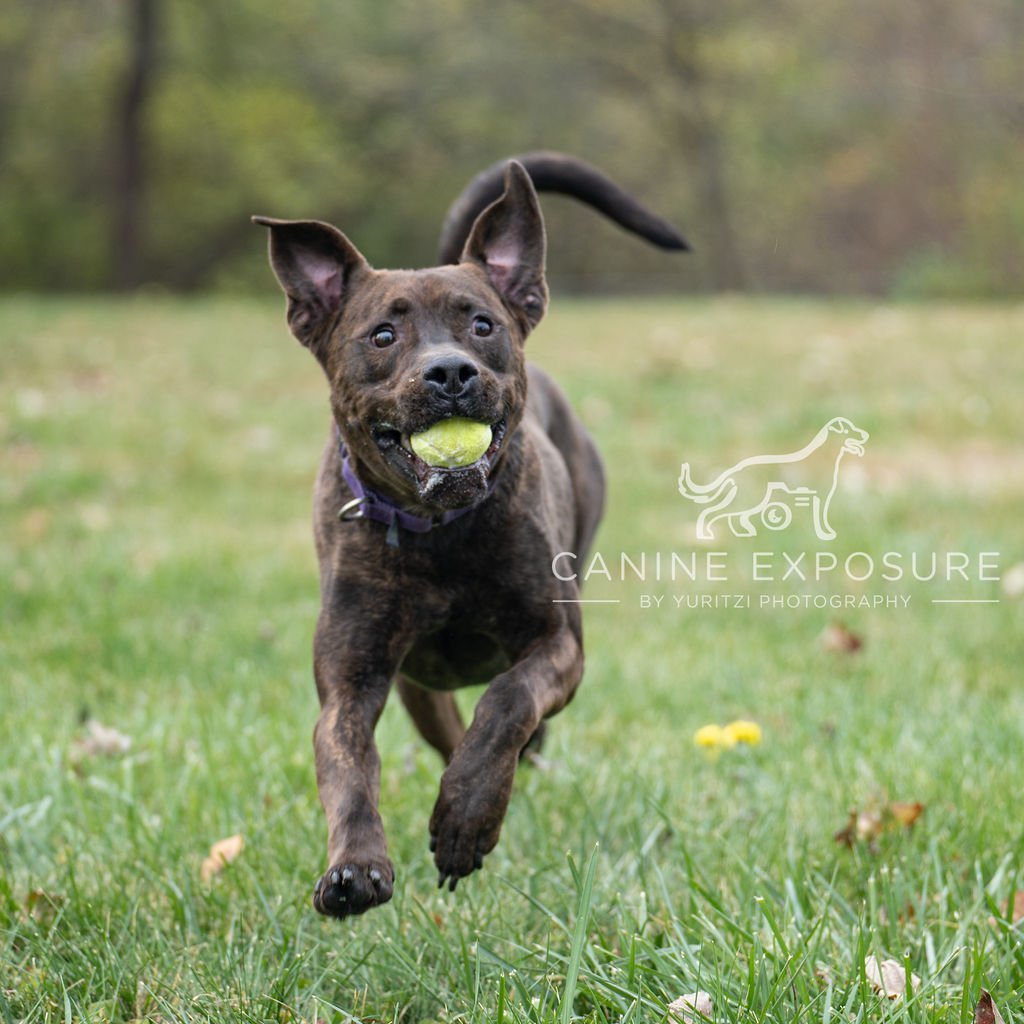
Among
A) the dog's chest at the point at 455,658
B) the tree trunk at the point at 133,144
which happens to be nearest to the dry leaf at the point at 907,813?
the dog's chest at the point at 455,658

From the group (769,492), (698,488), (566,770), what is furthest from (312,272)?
(698,488)

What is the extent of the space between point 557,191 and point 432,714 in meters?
1.76

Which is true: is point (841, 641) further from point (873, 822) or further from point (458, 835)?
point (458, 835)

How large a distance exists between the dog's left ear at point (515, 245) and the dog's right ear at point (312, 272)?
327 millimetres

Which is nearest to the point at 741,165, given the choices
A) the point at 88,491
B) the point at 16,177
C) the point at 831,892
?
the point at 16,177

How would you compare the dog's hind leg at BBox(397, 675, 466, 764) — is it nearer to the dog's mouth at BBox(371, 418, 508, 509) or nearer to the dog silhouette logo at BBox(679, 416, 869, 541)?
the dog's mouth at BBox(371, 418, 508, 509)

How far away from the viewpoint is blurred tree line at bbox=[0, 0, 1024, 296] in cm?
3100

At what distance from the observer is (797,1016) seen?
2.32 metres

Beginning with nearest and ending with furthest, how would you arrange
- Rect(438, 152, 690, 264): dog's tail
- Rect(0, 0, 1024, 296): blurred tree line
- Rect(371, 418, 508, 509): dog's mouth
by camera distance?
1. Rect(371, 418, 508, 509): dog's mouth
2. Rect(438, 152, 690, 264): dog's tail
3. Rect(0, 0, 1024, 296): blurred tree line

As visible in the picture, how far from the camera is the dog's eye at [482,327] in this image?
3234 mm

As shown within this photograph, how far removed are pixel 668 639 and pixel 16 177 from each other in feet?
104

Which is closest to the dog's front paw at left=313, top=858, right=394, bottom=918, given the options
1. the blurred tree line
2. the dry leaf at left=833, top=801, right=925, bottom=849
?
the dry leaf at left=833, top=801, right=925, bottom=849

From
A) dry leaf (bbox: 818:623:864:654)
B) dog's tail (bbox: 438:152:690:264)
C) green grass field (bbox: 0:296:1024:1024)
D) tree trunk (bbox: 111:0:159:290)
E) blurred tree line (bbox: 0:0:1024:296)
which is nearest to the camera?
green grass field (bbox: 0:296:1024:1024)

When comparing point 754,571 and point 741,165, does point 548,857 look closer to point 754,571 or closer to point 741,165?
point 754,571
